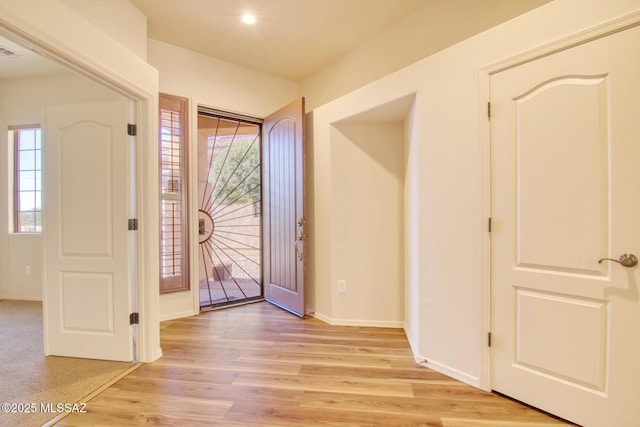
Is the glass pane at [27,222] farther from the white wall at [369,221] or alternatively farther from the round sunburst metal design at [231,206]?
the white wall at [369,221]

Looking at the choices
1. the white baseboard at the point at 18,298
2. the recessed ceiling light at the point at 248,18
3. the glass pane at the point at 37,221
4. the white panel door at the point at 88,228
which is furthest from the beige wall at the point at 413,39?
the white baseboard at the point at 18,298

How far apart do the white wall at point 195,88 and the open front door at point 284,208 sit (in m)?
0.39

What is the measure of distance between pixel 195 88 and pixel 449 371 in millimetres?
3620

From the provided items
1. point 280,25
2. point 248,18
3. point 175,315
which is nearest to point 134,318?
point 175,315

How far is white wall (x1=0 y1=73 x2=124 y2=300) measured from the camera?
A: 146 inches

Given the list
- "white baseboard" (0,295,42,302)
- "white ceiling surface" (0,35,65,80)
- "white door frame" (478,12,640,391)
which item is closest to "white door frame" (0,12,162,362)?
"white ceiling surface" (0,35,65,80)

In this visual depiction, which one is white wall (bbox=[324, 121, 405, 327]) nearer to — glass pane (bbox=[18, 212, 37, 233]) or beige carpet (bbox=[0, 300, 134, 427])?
beige carpet (bbox=[0, 300, 134, 427])

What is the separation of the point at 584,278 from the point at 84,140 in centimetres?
344

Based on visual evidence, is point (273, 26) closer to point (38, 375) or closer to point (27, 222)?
point (38, 375)

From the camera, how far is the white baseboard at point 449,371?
6.10ft

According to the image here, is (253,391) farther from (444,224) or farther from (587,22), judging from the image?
(587,22)

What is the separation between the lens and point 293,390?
184 cm

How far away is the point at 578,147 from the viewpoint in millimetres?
1494

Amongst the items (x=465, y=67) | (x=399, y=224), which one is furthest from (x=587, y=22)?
(x=399, y=224)
